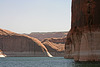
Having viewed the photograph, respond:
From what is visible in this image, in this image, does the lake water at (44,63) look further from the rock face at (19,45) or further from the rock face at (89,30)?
the rock face at (19,45)

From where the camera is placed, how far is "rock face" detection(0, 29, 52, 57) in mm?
122312

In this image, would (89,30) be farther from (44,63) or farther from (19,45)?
(19,45)

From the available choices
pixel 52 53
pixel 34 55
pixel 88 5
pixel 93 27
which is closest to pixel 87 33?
pixel 93 27

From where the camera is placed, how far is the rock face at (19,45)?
401ft

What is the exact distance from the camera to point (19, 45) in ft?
411

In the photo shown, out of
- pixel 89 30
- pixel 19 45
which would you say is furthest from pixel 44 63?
pixel 19 45

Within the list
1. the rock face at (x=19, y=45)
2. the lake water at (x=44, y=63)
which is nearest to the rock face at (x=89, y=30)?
the lake water at (x=44, y=63)

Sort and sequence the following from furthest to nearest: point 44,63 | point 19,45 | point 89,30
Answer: point 19,45, point 44,63, point 89,30

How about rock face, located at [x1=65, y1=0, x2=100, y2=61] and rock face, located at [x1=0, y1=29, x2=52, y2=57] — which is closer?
rock face, located at [x1=65, y1=0, x2=100, y2=61]

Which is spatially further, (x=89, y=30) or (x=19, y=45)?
(x=19, y=45)

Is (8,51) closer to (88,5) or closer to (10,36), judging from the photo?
(10,36)

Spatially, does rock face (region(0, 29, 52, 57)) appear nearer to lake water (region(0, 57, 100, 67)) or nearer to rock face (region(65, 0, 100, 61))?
lake water (region(0, 57, 100, 67))

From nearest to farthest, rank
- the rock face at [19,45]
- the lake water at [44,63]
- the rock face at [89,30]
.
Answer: the rock face at [89,30] < the lake water at [44,63] < the rock face at [19,45]

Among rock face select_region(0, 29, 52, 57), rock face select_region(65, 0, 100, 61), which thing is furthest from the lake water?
rock face select_region(0, 29, 52, 57)
